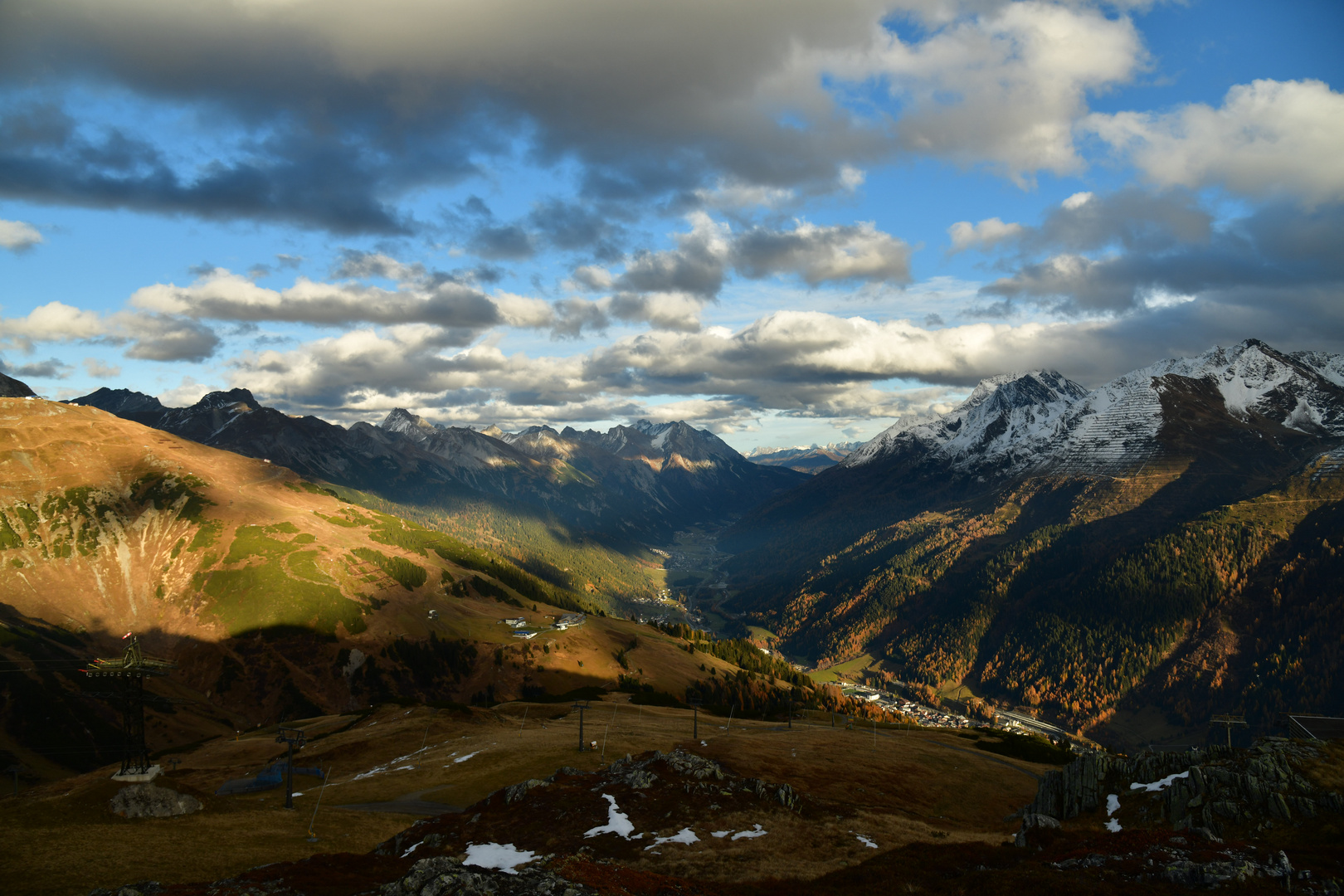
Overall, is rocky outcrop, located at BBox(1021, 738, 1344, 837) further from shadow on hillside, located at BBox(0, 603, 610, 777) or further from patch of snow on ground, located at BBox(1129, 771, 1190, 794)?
shadow on hillside, located at BBox(0, 603, 610, 777)

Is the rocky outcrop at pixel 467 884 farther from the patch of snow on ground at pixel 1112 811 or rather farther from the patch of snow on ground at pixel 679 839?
the patch of snow on ground at pixel 1112 811

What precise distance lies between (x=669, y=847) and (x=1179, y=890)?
1178 inches

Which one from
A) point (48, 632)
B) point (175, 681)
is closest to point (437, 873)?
point (175, 681)

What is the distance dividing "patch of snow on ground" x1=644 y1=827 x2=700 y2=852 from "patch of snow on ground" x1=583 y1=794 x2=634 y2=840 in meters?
2.40

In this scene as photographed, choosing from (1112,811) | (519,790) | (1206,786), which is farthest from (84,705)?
(1206,786)

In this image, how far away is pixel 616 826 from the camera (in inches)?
1937

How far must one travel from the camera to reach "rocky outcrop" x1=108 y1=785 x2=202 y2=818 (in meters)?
51.6

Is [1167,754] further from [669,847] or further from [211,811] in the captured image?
[211,811]

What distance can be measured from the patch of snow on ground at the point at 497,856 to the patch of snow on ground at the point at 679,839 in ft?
28.8

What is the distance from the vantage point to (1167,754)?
164ft

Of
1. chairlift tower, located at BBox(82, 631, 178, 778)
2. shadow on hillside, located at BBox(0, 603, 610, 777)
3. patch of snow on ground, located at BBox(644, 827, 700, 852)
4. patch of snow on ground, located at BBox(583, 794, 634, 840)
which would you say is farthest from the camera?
shadow on hillside, located at BBox(0, 603, 610, 777)

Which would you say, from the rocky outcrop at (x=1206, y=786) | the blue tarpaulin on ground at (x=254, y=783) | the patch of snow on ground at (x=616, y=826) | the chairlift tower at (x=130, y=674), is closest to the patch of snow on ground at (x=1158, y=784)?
the rocky outcrop at (x=1206, y=786)

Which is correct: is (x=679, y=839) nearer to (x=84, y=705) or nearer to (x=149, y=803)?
(x=149, y=803)

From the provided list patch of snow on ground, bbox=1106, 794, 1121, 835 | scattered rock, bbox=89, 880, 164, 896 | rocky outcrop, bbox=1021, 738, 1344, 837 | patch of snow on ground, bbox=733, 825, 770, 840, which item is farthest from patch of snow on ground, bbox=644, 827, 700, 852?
patch of snow on ground, bbox=1106, 794, 1121, 835
